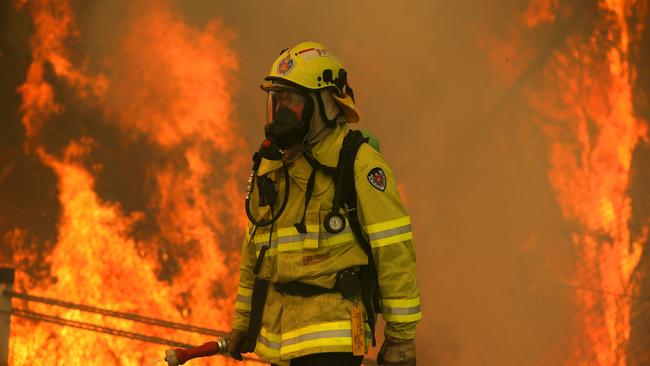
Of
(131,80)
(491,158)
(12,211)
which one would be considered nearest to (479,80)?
(491,158)

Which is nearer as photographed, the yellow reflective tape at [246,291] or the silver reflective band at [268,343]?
the silver reflective band at [268,343]

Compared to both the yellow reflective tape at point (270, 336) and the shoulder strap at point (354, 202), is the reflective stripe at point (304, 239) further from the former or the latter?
the yellow reflective tape at point (270, 336)

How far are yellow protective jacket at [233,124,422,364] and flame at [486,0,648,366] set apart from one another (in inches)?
77.2

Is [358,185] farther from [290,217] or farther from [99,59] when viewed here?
[99,59]

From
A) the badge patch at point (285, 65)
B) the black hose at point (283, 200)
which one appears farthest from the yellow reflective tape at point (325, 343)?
the badge patch at point (285, 65)

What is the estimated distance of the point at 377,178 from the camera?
2715 millimetres

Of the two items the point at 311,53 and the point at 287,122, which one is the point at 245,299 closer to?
the point at 287,122

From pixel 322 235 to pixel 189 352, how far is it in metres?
0.72

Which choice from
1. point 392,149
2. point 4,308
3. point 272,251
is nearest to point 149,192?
point 4,308

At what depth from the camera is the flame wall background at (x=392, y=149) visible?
14.5ft

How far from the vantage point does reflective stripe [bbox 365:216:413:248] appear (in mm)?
2656

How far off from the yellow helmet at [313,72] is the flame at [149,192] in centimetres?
217

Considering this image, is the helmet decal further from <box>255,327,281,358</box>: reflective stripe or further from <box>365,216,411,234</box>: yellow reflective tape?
<box>255,327,281,358</box>: reflective stripe

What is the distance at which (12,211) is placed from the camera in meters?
5.54
